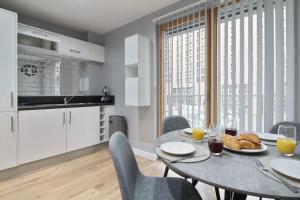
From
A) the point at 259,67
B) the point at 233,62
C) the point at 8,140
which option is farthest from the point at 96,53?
the point at 259,67

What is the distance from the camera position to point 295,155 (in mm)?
883

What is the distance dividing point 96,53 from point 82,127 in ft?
5.10

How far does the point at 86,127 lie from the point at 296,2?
3165 mm

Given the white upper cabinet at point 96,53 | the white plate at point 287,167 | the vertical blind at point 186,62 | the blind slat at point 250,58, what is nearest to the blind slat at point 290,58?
the blind slat at point 250,58

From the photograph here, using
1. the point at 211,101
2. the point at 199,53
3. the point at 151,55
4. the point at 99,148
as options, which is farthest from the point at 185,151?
the point at 99,148

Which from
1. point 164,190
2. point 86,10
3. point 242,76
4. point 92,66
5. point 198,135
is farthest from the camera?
point 92,66

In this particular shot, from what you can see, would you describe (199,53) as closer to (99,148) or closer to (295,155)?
(295,155)

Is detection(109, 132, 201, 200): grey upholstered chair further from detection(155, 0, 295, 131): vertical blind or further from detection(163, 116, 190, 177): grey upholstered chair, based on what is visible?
detection(155, 0, 295, 131): vertical blind

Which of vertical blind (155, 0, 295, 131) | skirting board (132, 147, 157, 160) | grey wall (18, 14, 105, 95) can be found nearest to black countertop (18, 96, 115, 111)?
grey wall (18, 14, 105, 95)

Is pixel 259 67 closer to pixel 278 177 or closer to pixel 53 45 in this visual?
pixel 278 177

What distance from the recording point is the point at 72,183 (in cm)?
194

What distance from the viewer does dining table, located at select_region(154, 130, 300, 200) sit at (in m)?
0.56

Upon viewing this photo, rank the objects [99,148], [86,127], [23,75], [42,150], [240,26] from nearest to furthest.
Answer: [240,26], [42,150], [23,75], [86,127], [99,148]

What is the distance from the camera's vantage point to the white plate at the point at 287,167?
639 millimetres
